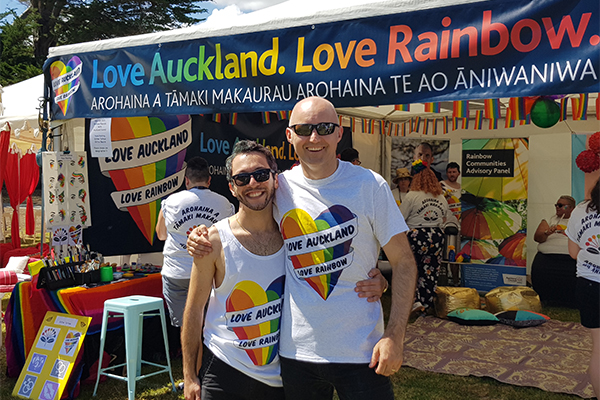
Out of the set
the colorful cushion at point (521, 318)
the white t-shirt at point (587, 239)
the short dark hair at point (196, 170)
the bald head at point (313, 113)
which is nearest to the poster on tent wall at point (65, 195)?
the short dark hair at point (196, 170)

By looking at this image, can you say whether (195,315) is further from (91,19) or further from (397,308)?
(91,19)

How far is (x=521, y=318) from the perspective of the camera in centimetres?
583

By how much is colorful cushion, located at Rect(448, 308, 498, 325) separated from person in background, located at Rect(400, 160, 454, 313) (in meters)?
0.38

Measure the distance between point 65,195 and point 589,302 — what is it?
3904 mm

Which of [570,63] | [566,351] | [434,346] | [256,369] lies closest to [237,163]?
[256,369]

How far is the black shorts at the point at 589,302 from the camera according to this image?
316 cm

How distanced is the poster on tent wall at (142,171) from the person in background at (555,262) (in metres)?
4.12

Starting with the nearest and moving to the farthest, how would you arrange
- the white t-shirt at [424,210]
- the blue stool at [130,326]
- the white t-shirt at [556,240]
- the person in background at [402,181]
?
the blue stool at [130,326], the white t-shirt at [424,210], the white t-shirt at [556,240], the person in background at [402,181]

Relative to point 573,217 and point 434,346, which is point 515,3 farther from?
point 434,346

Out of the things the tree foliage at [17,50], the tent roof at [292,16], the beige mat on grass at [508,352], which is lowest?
the beige mat on grass at [508,352]

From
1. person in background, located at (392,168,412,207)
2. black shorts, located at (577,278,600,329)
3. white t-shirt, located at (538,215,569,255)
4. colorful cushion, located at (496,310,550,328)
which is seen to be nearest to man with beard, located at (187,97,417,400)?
black shorts, located at (577,278,600,329)

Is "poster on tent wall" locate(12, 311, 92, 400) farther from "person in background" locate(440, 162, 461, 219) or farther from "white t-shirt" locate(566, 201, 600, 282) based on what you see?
"person in background" locate(440, 162, 461, 219)

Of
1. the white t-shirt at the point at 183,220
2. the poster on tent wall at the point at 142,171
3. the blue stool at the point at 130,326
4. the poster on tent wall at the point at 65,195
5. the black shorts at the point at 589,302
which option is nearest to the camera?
the black shorts at the point at 589,302

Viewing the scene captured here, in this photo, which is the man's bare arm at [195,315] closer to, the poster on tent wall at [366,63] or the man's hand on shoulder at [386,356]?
the man's hand on shoulder at [386,356]
